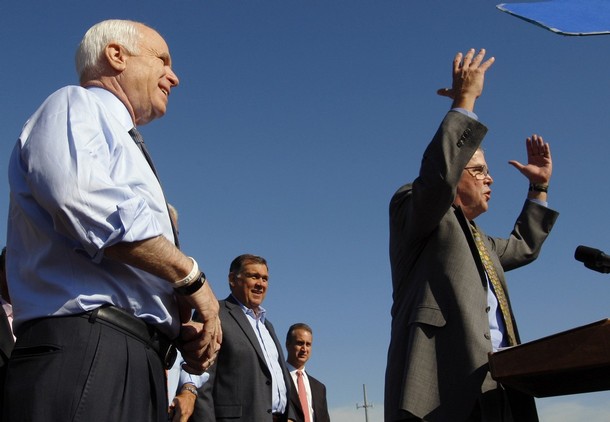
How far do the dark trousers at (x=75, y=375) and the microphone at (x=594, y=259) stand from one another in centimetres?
188

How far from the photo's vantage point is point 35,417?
2.11m

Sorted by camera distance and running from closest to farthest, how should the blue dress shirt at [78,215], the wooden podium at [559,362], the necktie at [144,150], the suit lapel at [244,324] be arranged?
the blue dress shirt at [78,215]
the necktie at [144,150]
the wooden podium at [559,362]
the suit lapel at [244,324]

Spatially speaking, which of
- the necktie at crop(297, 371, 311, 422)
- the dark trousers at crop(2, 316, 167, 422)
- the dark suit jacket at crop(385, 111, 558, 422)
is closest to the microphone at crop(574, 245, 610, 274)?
the dark suit jacket at crop(385, 111, 558, 422)

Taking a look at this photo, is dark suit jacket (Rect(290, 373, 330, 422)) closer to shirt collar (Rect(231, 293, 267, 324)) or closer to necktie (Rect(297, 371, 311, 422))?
necktie (Rect(297, 371, 311, 422))

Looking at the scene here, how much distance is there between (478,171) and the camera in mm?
4508

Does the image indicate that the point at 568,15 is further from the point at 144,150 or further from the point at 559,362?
the point at 144,150

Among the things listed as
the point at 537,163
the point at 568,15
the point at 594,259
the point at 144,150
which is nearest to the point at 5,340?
the point at 144,150

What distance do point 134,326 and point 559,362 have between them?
171 centimetres

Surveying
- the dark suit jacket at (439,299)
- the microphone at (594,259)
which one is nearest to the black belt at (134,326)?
the dark suit jacket at (439,299)

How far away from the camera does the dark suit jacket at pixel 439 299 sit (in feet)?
11.5

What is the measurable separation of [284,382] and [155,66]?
12.9 ft

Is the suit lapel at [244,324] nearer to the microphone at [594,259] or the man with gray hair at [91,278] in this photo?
the microphone at [594,259]

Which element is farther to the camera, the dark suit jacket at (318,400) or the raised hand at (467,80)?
the dark suit jacket at (318,400)

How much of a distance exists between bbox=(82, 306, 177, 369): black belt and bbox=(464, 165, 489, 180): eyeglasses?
96.0 inches
